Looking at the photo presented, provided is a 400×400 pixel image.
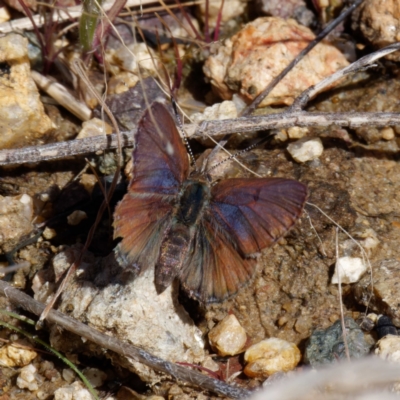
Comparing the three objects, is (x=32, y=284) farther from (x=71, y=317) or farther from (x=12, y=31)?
(x=12, y=31)

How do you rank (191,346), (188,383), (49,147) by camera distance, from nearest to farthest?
(188,383)
(191,346)
(49,147)

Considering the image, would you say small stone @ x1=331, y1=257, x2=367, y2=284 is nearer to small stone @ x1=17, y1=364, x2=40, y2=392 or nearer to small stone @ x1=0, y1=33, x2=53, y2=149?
small stone @ x1=17, y1=364, x2=40, y2=392

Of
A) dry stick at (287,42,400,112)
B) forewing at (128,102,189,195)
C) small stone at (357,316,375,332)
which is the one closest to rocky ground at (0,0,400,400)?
small stone at (357,316,375,332)

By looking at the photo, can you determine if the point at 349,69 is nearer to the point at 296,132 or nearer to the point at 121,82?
the point at 296,132

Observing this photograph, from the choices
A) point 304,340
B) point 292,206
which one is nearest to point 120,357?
point 304,340

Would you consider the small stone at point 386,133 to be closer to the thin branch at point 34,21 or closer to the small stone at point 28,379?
the thin branch at point 34,21

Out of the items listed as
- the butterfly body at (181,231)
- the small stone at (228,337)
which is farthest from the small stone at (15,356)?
the small stone at (228,337)

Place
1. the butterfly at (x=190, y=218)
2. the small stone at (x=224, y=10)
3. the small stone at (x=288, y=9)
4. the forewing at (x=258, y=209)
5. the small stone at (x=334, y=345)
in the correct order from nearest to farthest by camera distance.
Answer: the forewing at (x=258, y=209) → the butterfly at (x=190, y=218) → the small stone at (x=334, y=345) → the small stone at (x=288, y=9) → the small stone at (x=224, y=10)
